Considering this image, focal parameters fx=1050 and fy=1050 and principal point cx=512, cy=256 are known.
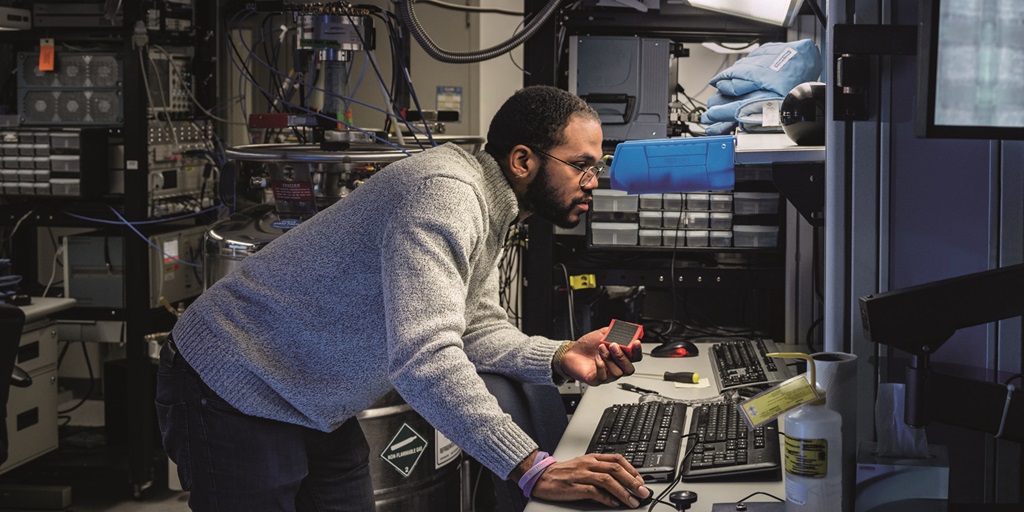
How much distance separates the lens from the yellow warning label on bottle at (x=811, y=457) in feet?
4.24

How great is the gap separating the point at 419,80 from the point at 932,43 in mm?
3207

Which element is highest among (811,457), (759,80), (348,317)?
(759,80)

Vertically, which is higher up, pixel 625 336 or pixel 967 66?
pixel 967 66

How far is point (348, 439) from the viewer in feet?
6.17

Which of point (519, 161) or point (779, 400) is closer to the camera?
point (779, 400)

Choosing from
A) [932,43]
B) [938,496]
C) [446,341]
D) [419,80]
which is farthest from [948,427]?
[419,80]

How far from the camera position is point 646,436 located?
5.86 feet

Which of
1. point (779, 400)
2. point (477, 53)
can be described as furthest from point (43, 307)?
point (779, 400)

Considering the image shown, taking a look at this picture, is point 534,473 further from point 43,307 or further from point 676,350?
point 43,307

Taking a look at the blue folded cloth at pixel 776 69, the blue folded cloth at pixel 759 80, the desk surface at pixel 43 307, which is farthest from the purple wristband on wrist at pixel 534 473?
the desk surface at pixel 43 307

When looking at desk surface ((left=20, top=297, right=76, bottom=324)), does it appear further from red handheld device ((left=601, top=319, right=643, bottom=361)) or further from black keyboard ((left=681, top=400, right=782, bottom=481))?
black keyboard ((left=681, top=400, right=782, bottom=481))

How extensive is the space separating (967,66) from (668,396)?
45.1 inches

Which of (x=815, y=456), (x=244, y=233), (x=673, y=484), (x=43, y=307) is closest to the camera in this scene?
(x=815, y=456)

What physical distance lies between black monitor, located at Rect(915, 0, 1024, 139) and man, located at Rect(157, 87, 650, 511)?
624mm
